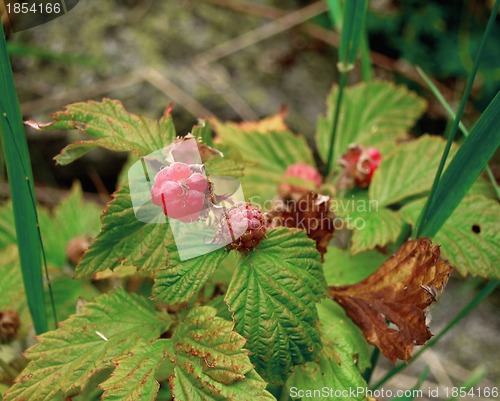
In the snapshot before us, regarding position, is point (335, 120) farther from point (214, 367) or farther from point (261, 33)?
point (261, 33)

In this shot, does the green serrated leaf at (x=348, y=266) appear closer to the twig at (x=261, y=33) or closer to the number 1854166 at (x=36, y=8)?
the number 1854166 at (x=36, y=8)

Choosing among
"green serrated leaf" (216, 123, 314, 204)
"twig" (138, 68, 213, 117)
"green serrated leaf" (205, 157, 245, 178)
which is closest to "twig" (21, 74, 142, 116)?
"twig" (138, 68, 213, 117)

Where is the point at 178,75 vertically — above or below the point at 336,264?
above

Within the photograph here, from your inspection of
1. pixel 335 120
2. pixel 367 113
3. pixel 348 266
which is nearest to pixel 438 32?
pixel 367 113

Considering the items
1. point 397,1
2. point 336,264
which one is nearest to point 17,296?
point 336,264

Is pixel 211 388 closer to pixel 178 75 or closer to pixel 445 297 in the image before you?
pixel 445 297

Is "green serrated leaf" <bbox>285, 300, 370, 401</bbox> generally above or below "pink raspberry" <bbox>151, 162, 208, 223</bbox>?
below
